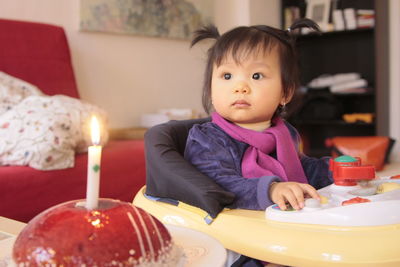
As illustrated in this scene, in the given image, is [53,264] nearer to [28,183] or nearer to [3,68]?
[28,183]

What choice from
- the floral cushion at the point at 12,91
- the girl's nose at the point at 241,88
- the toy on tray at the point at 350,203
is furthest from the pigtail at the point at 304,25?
the floral cushion at the point at 12,91

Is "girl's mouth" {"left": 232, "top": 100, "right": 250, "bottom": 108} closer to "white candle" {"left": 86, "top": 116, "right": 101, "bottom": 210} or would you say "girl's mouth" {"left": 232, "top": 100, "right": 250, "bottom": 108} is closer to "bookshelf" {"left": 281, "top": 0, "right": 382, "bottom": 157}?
"white candle" {"left": 86, "top": 116, "right": 101, "bottom": 210}

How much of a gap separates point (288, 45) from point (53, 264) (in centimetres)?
82

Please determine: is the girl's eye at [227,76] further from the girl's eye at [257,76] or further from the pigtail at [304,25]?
the pigtail at [304,25]

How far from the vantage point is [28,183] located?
1.63m

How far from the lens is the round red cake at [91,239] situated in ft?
1.30

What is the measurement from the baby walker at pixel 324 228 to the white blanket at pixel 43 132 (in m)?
1.02

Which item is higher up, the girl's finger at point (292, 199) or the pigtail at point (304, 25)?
the pigtail at point (304, 25)

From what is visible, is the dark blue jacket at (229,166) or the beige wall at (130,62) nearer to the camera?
the dark blue jacket at (229,166)

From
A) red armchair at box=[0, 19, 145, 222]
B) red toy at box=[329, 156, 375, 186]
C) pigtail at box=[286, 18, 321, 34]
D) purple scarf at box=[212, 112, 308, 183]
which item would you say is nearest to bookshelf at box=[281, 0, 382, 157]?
red armchair at box=[0, 19, 145, 222]

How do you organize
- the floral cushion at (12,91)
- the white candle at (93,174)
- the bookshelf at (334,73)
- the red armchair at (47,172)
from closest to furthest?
the white candle at (93,174) < the red armchair at (47,172) < the floral cushion at (12,91) < the bookshelf at (334,73)

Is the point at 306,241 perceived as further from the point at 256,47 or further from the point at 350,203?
the point at 256,47

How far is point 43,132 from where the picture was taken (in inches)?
67.0

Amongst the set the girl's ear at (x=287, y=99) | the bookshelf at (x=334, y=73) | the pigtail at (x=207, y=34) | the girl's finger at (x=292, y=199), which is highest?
the pigtail at (x=207, y=34)
